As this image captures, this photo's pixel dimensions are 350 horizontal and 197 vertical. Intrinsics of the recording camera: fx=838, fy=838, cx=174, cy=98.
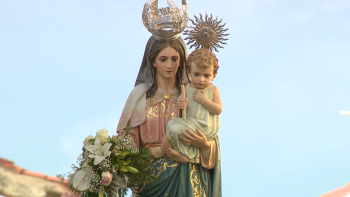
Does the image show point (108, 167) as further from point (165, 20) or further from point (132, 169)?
point (165, 20)

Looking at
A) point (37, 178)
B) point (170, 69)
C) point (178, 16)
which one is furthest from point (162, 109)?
point (37, 178)

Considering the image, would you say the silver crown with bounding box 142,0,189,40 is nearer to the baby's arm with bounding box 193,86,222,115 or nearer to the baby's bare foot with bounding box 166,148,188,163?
the baby's arm with bounding box 193,86,222,115

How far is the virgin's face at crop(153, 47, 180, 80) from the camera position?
8914 millimetres

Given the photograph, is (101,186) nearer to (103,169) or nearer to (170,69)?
(103,169)

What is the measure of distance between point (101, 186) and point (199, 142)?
1.10 metres

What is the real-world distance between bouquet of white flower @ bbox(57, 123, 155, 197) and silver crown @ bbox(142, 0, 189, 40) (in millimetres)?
1142

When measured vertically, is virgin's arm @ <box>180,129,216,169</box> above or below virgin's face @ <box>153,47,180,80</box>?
below

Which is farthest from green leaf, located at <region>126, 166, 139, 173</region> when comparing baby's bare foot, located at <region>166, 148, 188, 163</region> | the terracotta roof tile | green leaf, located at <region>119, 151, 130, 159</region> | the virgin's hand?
the terracotta roof tile

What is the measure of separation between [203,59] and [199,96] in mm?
390

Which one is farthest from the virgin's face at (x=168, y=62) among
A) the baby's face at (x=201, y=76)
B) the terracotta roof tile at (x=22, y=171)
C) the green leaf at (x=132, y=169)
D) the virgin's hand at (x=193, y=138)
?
the terracotta roof tile at (x=22, y=171)

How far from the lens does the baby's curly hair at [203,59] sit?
856cm

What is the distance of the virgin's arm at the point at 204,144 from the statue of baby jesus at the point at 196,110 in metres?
0.05

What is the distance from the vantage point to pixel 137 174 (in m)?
8.34

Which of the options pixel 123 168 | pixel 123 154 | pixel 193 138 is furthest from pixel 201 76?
pixel 123 168
